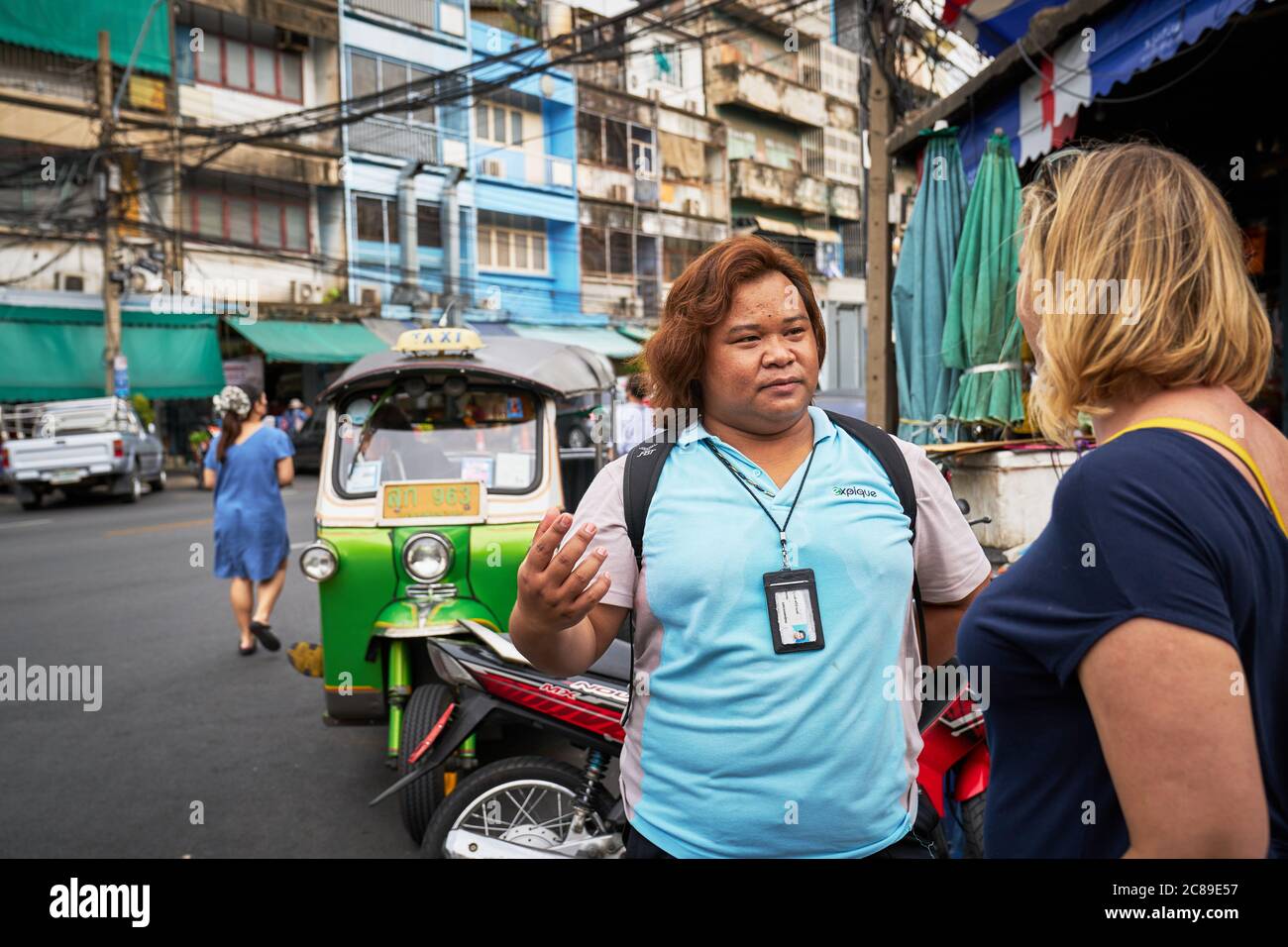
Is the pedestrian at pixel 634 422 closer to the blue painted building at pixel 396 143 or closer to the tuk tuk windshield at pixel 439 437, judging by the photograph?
the tuk tuk windshield at pixel 439 437

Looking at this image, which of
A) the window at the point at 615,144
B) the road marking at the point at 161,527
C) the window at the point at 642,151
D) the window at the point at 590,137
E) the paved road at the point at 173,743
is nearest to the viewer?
the paved road at the point at 173,743

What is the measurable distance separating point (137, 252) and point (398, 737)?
21.2 meters

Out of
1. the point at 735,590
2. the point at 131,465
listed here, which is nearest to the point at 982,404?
the point at 735,590

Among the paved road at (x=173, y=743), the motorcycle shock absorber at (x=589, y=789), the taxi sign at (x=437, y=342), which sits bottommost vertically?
the paved road at (x=173, y=743)

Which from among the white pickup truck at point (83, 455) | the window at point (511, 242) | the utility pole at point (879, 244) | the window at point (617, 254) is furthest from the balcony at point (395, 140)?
the utility pole at point (879, 244)

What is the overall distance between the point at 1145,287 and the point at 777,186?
37.2 meters

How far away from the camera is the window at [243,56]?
23.6 m

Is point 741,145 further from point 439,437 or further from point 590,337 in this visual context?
point 439,437

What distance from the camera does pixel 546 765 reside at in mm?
3365

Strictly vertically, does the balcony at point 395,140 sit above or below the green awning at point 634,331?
above

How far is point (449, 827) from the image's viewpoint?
10.9ft

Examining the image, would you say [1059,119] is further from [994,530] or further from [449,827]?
[449,827]

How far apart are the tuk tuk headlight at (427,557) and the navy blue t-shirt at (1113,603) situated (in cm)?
336

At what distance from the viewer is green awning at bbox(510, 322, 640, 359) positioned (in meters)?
28.7
